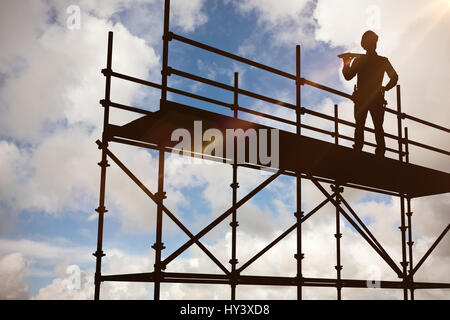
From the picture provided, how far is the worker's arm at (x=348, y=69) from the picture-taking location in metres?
9.57

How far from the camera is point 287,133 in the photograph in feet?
27.9

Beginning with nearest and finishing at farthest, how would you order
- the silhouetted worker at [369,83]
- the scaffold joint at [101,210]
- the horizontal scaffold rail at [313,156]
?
the horizontal scaffold rail at [313,156] → the scaffold joint at [101,210] → the silhouetted worker at [369,83]

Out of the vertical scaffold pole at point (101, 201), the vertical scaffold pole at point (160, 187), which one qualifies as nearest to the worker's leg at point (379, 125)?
the vertical scaffold pole at point (160, 187)

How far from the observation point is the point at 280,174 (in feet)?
30.2

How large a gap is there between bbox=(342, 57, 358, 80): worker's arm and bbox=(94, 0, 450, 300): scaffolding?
596mm

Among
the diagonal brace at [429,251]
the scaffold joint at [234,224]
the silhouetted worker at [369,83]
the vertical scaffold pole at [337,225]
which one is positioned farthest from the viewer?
the diagonal brace at [429,251]

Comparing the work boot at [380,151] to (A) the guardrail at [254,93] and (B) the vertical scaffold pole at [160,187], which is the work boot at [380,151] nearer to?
(A) the guardrail at [254,93]

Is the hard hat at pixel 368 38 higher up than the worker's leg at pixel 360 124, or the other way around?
the hard hat at pixel 368 38

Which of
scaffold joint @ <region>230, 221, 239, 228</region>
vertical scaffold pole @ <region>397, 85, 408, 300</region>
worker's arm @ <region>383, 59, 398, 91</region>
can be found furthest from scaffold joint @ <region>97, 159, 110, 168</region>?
vertical scaffold pole @ <region>397, 85, 408, 300</region>

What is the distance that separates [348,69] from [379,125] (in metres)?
1.29

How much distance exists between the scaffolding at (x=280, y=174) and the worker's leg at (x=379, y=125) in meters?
0.24

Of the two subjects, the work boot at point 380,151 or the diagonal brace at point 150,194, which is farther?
the work boot at point 380,151

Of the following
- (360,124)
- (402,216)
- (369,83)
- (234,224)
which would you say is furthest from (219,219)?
(402,216)
